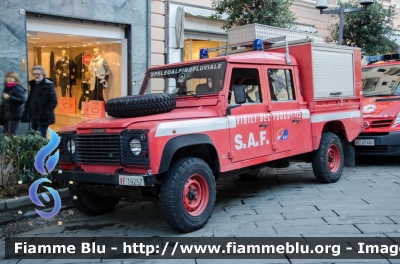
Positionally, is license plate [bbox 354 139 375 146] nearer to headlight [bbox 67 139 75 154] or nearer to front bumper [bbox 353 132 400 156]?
front bumper [bbox 353 132 400 156]

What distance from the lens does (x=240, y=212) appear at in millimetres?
5906

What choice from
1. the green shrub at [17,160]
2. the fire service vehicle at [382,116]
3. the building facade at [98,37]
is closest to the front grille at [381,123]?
the fire service vehicle at [382,116]

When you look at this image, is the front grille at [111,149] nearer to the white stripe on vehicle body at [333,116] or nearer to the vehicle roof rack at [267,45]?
the vehicle roof rack at [267,45]

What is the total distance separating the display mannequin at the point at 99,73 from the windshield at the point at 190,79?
17.3 feet

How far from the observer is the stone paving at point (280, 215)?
4.98 meters

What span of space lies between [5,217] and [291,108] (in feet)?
14.2

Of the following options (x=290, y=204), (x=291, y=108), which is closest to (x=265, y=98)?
(x=291, y=108)

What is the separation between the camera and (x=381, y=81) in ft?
32.7

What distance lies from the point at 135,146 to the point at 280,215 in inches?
84.5

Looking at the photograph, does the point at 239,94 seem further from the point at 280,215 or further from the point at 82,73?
the point at 82,73

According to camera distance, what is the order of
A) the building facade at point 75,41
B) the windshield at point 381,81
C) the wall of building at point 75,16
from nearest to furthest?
1. the wall of building at point 75,16
2. the building facade at point 75,41
3. the windshield at point 381,81

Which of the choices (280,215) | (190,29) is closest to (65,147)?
(280,215)

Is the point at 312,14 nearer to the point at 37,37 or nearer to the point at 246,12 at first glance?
the point at 246,12

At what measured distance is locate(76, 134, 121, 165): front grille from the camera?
4.90 m
